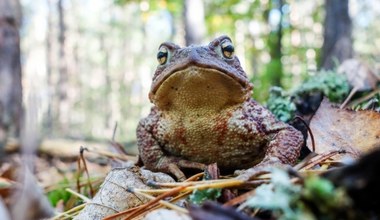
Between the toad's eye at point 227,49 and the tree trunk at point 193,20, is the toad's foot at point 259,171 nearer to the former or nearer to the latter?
the toad's eye at point 227,49

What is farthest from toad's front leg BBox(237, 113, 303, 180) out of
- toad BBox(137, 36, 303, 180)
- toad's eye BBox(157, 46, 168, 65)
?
toad's eye BBox(157, 46, 168, 65)

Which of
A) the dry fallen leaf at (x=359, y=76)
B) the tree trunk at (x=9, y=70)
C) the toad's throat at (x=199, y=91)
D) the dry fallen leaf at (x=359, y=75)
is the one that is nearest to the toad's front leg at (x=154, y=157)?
the toad's throat at (x=199, y=91)

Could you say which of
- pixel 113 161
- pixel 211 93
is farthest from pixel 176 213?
pixel 113 161

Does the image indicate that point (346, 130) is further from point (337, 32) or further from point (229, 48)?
point (337, 32)

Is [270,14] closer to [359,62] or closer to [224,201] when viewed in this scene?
[359,62]

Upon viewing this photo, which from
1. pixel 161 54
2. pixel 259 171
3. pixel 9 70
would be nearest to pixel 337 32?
pixel 161 54

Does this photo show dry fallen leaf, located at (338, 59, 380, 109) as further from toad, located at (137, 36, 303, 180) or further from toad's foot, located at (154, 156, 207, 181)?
toad's foot, located at (154, 156, 207, 181)
